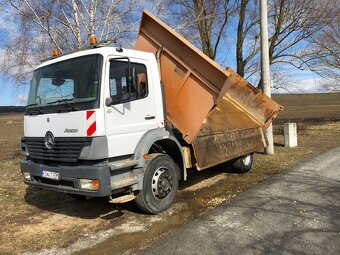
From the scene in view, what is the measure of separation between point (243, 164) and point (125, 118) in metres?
4.48

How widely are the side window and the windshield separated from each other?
→ 25 centimetres

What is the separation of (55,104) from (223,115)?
4.28 metres

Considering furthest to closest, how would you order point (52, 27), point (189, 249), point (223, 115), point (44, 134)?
point (52, 27) → point (223, 115) → point (44, 134) → point (189, 249)

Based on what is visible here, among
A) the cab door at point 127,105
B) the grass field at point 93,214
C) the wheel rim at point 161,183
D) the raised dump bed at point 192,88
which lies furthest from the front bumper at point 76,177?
the raised dump bed at point 192,88

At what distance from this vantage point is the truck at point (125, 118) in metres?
5.68

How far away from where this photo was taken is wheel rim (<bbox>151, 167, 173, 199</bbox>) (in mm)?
6395

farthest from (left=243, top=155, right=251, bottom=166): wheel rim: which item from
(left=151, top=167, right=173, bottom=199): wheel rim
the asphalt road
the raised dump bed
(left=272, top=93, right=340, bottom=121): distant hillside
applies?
(left=272, top=93, right=340, bottom=121): distant hillside

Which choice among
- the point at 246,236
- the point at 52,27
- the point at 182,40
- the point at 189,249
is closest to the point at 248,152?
the point at 182,40

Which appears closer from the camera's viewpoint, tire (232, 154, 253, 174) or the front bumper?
the front bumper

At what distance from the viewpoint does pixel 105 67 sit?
5.81m

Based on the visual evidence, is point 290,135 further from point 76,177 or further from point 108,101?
point 76,177

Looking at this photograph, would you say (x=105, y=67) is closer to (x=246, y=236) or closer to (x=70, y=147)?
(x=70, y=147)

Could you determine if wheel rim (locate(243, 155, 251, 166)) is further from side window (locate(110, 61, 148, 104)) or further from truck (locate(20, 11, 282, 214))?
side window (locate(110, 61, 148, 104))

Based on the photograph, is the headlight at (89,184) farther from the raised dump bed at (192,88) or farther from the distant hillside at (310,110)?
the distant hillside at (310,110)
